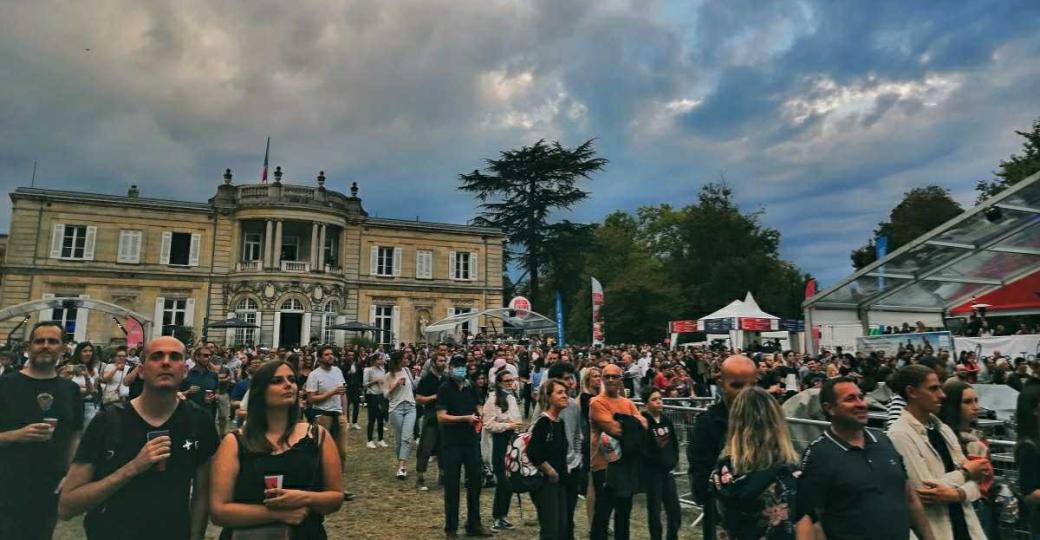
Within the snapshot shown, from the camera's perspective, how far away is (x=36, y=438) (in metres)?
3.64

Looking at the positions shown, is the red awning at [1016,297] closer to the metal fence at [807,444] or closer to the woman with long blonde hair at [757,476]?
the metal fence at [807,444]

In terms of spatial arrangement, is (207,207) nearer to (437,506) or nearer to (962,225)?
(437,506)

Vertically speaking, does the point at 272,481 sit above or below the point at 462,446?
above

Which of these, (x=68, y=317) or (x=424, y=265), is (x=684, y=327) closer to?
(x=424, y=265)

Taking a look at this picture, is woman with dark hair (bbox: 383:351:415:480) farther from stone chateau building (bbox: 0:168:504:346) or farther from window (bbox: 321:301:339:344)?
window (bbox: 321:301:339:344)

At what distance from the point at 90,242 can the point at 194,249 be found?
555cm

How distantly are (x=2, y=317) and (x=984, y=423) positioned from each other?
19.8 m

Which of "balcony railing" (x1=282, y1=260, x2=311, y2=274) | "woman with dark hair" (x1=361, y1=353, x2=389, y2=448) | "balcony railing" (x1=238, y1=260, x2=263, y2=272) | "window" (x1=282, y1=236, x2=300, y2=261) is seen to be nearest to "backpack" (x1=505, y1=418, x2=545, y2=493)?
"woman with dark hair" (x1=361, y1=353, x2=389, y2=448)

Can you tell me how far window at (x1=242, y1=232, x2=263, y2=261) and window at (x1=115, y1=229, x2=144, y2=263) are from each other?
19.6 ft

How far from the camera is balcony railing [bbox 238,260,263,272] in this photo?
36.0 metres

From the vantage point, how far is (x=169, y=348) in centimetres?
284

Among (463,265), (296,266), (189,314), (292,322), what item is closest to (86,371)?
(292,322)

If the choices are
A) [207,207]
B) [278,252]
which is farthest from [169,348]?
[207,207]

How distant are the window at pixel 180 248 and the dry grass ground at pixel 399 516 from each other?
33.2 metres
